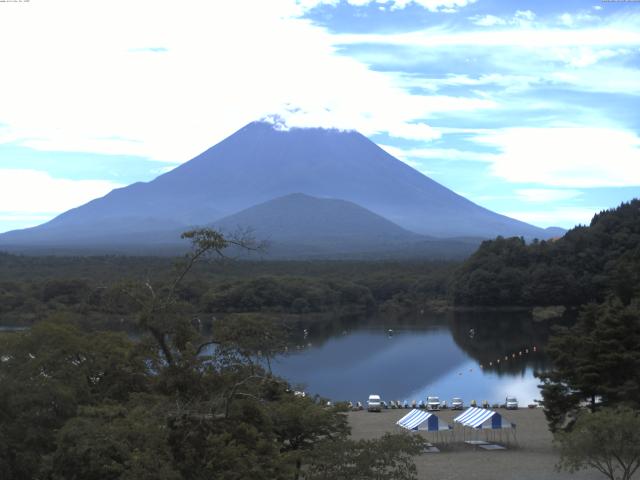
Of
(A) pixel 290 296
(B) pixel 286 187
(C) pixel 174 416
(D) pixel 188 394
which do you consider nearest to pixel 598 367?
(D) pixel 188 394

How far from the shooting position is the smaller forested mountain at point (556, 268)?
151 ft

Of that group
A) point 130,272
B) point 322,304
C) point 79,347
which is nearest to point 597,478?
point 79,347

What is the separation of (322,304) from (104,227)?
116283mm

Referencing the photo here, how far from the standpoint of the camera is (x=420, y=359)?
31.3 m

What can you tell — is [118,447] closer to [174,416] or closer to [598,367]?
[174,416]

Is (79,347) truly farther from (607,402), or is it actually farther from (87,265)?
(87,265)

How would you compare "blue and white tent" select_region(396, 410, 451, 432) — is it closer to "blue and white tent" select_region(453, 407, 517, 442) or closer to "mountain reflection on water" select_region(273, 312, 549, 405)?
"blue and white tent" select_region(453, 407, 517, 442)

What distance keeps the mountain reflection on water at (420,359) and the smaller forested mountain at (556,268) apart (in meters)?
3.99

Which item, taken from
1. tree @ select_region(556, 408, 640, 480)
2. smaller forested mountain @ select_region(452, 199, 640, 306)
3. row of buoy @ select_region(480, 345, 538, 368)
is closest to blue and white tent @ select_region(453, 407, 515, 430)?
tree @ select_region(556, 408, 640, 480)

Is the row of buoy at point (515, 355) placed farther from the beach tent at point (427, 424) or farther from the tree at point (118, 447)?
the tree at point (118, 447)

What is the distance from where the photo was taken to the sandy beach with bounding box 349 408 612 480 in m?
13.5

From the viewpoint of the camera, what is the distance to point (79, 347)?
10.9m

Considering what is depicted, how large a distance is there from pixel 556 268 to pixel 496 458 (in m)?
33.2

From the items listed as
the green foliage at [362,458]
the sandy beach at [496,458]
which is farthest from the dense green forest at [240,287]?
the green foliage at [362,458]
